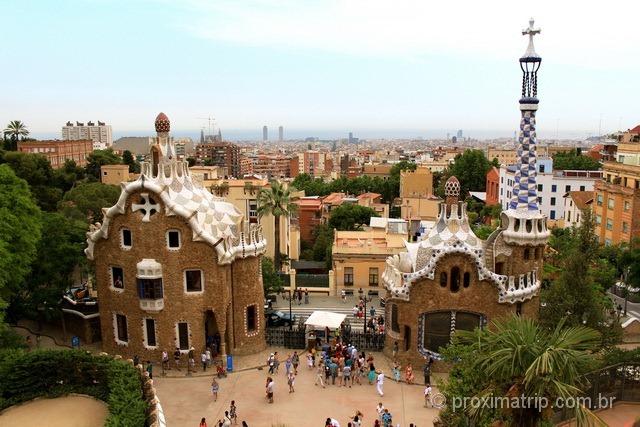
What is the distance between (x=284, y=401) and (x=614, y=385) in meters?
13.3

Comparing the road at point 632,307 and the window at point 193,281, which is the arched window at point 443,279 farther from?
the road at point 632,307

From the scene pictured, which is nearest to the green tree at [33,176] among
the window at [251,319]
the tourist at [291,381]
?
the window at [251,319]

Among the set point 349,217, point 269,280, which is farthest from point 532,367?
point 349,217

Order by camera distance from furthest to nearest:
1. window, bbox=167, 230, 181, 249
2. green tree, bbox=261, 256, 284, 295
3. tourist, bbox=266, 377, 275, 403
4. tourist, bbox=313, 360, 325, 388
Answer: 1. green tree, bbox=261, 256, 284, 295
2. window, bbox=167, 230, 181, 249
3. tourist, bbox=313, 360, 325, 388
4. tourist, bbox=266, 377, 275, 403

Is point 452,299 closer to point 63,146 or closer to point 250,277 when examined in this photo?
point 250,277

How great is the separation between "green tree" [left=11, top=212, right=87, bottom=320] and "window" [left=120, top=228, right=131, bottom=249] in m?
5.64

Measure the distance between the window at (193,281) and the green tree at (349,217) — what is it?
33.7m

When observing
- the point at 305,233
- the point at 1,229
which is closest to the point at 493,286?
the point at 1,229

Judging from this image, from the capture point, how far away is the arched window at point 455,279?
2694cm

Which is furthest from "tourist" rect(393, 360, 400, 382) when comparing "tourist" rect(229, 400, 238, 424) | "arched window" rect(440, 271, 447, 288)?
"tourist" rect(229, 400, 238, 424)

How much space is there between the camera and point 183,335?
1123 inches

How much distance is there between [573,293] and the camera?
24.6 metres

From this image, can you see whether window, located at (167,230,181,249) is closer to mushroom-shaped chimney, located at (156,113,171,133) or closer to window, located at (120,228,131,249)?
window, located at (120,228,131,249)

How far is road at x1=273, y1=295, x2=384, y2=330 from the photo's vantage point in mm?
36969
